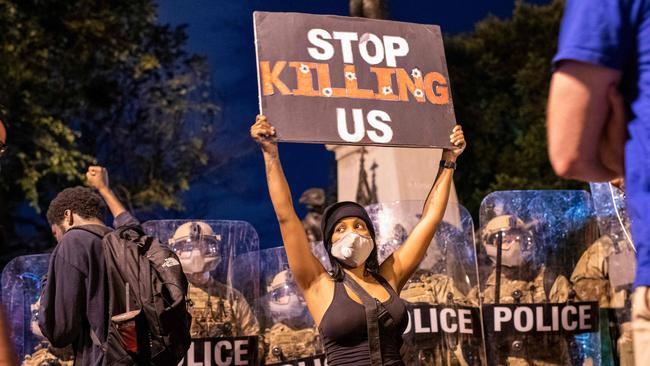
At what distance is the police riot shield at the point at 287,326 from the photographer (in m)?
5.88

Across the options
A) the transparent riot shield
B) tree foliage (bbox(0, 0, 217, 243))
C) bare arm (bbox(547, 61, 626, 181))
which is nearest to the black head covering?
the transparent riot shield

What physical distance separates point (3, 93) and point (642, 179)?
1201 cm

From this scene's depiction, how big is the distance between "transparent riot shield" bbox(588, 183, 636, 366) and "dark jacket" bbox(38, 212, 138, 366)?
3.23m

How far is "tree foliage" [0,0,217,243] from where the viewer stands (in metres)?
12.9

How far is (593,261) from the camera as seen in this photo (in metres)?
6.22

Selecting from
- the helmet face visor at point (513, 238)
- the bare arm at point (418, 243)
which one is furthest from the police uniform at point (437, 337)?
the bare arm at point (418, 243)

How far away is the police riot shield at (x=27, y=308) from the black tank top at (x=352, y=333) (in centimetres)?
211

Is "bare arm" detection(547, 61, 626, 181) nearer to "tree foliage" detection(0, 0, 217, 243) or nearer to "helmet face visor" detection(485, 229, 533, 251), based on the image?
"helmet face visor" detection(485, 229, 533, 251)

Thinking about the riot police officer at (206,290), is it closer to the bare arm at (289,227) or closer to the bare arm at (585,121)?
the bare arm at (289,227)

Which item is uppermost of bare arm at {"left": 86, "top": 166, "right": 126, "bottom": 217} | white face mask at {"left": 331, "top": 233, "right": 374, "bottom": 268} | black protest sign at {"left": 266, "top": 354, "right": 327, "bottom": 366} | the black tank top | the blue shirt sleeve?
A: bare arm at {"left": 86, "top": 166, "right": 126, "bottom": 217}

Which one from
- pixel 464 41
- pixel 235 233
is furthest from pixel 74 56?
pixel 235 233

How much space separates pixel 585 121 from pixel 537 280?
4.46 metres

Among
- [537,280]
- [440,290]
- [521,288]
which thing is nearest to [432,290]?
[440,290]

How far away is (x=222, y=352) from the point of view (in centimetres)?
564
